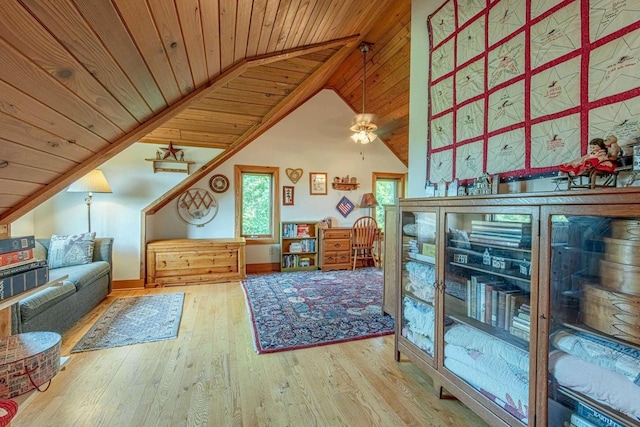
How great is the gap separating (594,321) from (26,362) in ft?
8.33

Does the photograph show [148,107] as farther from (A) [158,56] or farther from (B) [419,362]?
(B) [419,362]

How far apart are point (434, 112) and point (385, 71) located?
2470 millimetres

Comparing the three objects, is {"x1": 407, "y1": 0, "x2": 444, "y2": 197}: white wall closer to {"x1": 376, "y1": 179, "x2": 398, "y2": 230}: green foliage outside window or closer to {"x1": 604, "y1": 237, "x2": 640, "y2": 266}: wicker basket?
{"x1": 604, "y1": 237, "x2": 640, "y2": 266}: wicker basket

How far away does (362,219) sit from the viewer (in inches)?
211

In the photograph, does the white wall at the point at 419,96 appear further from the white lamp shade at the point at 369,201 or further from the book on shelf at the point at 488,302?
the white lamp shade at the point at 369,201

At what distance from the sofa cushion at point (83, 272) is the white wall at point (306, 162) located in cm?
127

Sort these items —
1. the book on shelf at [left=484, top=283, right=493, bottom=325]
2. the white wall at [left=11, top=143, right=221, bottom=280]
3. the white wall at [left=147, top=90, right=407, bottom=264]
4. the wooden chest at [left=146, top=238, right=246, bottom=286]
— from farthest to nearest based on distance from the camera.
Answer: the white wall at [left=147, top=90, right=407, bottom=264]
the wooden chest at [left=146, top=238, right=246, bottom=286]
the white wall at [left=11, top=143, right=221, bottom=280]
the book on shelf at [left=484, top=283, right=493, bottom=325]

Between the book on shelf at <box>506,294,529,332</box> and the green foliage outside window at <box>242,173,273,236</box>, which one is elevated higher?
the green foliage outside window at <box>242,173,273,236</box>

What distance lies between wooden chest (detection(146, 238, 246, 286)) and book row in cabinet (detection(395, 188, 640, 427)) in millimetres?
3243

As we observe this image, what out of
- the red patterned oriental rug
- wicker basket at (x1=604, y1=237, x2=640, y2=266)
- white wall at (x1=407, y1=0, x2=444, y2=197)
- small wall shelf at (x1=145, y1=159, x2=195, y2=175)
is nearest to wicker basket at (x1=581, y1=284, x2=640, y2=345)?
wicker basket at (x1=604, y1=237, x2=640, y2=266)

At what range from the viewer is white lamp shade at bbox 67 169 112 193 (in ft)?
11.0

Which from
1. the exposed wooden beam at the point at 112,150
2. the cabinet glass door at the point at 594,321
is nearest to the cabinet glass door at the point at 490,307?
the cabinet glass door at the point at 594,321

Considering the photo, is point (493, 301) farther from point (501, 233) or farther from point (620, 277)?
point (620, 277)

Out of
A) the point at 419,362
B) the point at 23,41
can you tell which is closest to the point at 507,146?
the point at 419,362
